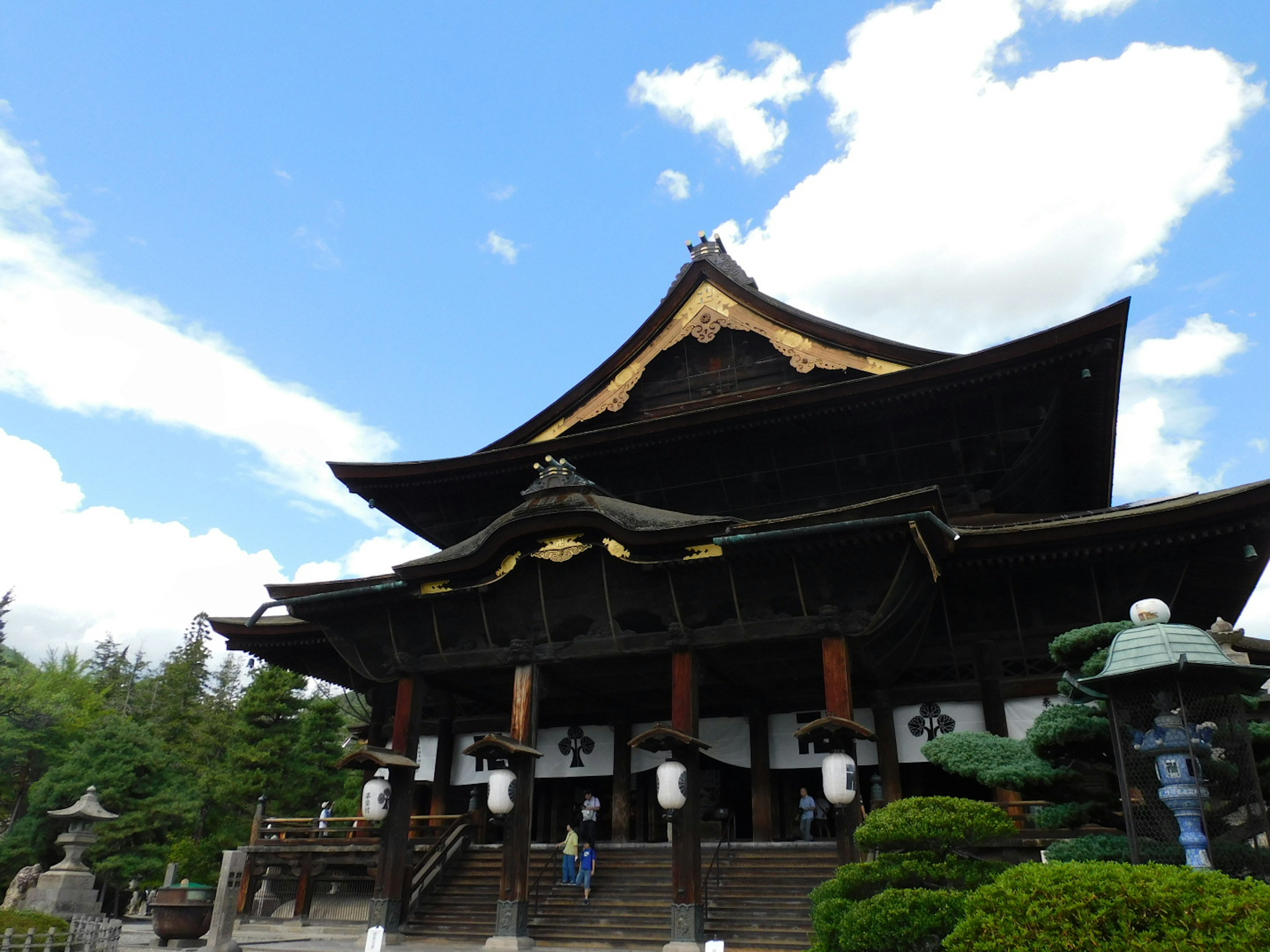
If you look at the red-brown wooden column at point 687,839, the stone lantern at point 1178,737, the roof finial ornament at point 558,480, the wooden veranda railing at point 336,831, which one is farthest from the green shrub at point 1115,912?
the wooden veranda railing at point 336,831

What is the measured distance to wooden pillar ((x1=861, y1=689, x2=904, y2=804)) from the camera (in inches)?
628

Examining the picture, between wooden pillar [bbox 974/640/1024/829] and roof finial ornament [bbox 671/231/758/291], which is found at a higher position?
roof finial ornament [bbox 671/231/758/291]

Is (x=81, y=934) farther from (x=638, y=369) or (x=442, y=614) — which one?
(x=638, y=369)

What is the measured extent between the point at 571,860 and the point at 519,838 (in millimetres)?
1887

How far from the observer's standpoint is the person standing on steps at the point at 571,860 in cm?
1554

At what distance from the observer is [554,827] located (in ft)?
69.5

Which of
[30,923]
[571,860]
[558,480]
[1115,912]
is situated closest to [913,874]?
[1115,912]

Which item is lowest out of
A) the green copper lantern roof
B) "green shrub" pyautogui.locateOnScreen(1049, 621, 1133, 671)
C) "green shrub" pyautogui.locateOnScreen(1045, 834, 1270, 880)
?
"green shrub" pyautogui.locateOnScreen(1045, 834, 1270, 880)

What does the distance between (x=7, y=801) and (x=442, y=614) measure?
35.5m

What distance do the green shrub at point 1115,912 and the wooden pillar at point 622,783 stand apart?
12.7 m

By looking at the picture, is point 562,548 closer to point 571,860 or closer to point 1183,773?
point 571,860

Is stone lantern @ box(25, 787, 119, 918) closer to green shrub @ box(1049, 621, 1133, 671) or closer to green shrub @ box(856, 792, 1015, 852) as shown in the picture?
green shrub @ box(856, 792, 1015, 852)

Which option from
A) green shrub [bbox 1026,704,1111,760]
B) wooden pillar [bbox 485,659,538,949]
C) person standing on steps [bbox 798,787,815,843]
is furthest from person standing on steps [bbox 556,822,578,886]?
green shrub [bbox 1026,704,1111,760]

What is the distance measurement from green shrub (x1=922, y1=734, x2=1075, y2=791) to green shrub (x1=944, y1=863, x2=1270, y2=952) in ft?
10.8
